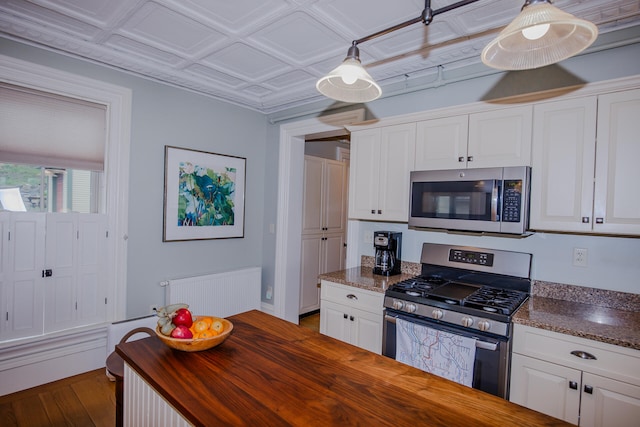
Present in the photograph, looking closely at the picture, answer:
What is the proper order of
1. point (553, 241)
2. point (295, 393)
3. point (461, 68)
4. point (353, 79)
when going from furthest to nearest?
1. point (461, 68)
2. point (553, 241)
3. point (353, 79)
4. point (295, 393)

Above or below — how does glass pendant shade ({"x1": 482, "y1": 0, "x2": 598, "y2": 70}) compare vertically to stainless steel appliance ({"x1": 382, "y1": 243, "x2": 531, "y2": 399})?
above

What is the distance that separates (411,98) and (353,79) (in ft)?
5.16

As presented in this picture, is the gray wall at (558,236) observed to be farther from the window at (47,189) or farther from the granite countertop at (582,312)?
the window at (47,189)

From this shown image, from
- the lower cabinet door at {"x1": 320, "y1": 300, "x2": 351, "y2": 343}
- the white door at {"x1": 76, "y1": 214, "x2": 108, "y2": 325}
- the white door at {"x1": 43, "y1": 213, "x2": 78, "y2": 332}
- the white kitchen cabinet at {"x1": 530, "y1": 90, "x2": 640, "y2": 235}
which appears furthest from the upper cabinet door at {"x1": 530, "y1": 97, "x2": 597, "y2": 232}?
the white door at {"x1": 43, "y1": 213, "x2": 78, "y2": 332}

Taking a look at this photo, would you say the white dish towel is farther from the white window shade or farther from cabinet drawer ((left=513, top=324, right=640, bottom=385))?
the white window shade

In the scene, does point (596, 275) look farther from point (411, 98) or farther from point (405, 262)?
point (411, 98)

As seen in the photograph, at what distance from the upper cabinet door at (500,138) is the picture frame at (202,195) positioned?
245cm

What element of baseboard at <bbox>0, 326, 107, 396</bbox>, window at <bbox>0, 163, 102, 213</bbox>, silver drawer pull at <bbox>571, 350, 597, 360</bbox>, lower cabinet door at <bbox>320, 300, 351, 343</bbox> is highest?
→ window at <bbox>0, 163, 102, 213</bbox>

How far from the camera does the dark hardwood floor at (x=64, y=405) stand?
87.2 inches

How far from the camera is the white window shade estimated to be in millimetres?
2414

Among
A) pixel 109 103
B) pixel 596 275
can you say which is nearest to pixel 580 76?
pixel 596 275

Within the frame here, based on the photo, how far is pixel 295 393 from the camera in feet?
3.69

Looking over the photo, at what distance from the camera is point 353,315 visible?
2.62 m

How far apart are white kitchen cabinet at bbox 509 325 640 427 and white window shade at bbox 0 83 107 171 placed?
338cm
